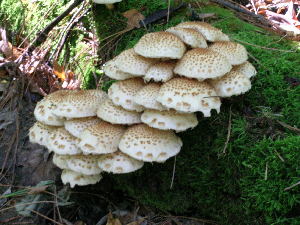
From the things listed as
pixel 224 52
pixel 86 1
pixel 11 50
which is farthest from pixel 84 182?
pixel 11 50

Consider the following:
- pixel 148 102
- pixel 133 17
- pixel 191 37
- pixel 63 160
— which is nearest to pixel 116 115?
pixel 148 102

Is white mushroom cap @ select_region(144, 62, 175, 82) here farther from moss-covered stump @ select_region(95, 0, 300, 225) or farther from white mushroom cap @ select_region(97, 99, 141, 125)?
moss-covered stump @ select_region(95, 0, 300, 225)

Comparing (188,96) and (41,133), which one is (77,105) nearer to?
(41,133)

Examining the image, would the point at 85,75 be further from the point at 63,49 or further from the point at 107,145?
the point at 107,145

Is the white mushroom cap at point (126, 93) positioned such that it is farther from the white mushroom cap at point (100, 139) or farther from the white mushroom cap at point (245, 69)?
the white mushroom cap at point (245, 69)

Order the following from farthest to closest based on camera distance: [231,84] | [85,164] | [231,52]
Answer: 1. [85,164]
2. [231,52]
3. [231,84]

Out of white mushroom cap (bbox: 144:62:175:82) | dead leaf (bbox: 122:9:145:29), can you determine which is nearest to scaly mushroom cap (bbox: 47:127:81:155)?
white mushroom cap (bbox: 144:62:175:82)
